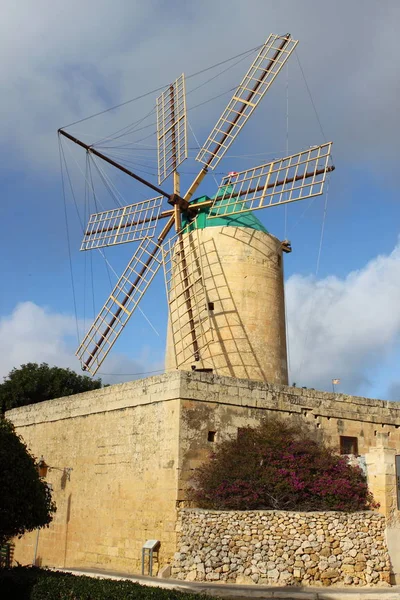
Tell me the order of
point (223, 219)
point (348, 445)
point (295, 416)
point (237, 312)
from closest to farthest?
point (295, 416)
point (348, 445)
point (237, 312)
point (223, 219)

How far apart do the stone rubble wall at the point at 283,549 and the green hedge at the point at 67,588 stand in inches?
90.6

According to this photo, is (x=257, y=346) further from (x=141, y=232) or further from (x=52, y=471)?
(x=52, y=471)

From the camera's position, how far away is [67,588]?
8320 millimetres

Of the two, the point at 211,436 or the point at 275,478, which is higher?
the point at 211,436

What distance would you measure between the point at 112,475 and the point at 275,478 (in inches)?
140

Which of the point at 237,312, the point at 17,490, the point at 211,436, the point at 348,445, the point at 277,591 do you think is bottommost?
the point at 277,591

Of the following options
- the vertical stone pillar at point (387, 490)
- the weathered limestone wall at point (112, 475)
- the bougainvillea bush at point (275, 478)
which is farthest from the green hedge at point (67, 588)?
the vertical stone pillar at point (387, 490)

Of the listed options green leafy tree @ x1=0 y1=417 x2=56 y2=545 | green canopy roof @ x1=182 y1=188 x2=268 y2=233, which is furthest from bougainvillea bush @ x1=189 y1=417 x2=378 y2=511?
green canopy roof @ x1=182 y1=188 x2=268 y2=233

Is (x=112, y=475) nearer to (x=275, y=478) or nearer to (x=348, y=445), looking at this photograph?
(x=275, y=478)

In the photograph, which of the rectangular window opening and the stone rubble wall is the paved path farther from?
the rectangular window opening

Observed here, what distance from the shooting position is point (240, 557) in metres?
10.4

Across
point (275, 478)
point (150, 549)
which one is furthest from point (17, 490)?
point (275, 478)

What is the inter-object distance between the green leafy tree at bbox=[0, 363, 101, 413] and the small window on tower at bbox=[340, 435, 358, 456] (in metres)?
13.2

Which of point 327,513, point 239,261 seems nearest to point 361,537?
point 327,513
